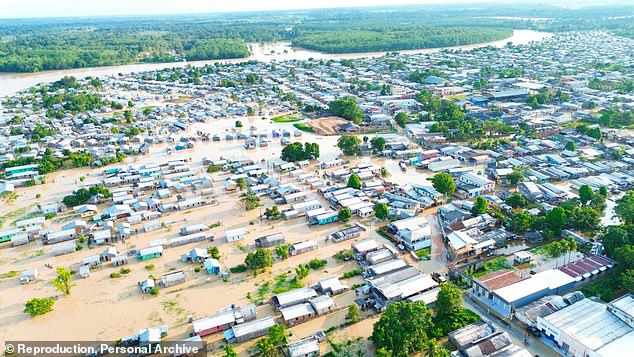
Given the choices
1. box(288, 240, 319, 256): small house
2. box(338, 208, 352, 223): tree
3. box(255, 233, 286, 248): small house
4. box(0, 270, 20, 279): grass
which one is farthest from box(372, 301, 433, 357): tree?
box(0, 270, 20, 279): grass

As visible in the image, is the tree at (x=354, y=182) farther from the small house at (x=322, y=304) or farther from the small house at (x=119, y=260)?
the small house at (x=119, y=260)

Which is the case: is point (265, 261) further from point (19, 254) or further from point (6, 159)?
point (6, 159)

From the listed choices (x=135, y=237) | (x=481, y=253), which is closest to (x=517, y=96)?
(x=481, y=253)

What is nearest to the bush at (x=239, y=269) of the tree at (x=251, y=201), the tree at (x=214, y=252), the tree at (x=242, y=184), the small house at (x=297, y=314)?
A: the tree at (x=214, y=252)

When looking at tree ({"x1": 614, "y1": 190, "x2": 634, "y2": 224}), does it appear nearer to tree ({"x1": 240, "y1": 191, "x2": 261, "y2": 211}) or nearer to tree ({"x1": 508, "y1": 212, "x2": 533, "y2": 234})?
tree ({"x1": 508, "y1": 212, "x2": 533, "y2": 234})

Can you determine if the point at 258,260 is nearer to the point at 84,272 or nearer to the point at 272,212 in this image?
the point at 272,212

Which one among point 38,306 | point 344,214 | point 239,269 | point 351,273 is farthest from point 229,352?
point 344,214

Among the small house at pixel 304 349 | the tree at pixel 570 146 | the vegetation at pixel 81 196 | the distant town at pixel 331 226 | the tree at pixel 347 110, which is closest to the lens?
the small house at pixel 304 349
